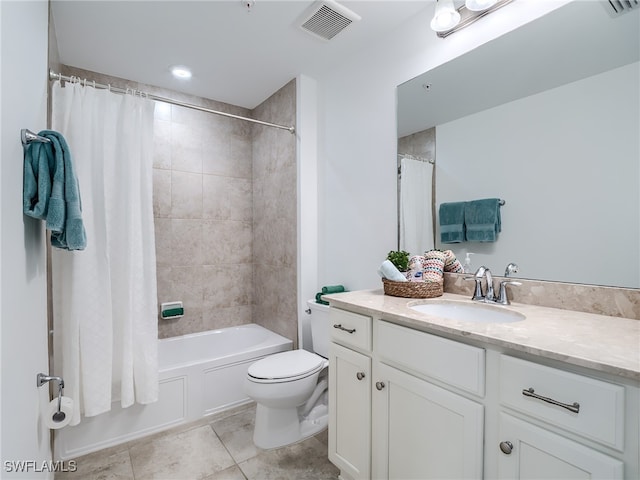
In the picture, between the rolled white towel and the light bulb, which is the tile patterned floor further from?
the light bulb

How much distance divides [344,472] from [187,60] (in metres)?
2.68

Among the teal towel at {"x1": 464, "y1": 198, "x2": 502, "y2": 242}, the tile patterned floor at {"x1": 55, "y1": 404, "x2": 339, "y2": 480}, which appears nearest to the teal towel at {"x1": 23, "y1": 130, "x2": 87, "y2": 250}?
the tile patterned floor at {"x1": 55, "y1": 404, "x2": 339, "y2": 480}

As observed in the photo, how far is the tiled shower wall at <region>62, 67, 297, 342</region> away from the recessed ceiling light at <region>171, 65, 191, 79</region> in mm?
309

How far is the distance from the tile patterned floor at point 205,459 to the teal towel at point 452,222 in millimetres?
1339

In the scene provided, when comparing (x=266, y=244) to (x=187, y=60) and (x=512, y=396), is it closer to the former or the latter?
(x=187, y=60)

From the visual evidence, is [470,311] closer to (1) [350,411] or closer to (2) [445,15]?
(1) [350,411]

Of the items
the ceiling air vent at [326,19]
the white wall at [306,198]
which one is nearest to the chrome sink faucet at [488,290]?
the white wall at [306,198]

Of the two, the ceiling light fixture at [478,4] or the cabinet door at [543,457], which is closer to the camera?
the cabinet door at [543,457]

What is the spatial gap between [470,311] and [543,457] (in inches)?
25.2

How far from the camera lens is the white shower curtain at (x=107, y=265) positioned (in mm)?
1734

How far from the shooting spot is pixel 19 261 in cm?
90

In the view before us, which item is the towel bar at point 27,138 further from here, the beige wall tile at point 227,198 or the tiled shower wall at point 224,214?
the beige wall tile at point 227,198

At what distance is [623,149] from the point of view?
110cm

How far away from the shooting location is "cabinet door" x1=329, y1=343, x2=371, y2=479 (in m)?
1.35
